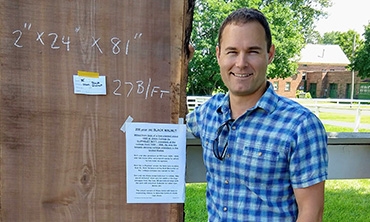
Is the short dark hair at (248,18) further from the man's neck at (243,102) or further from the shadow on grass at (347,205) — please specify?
the shadow on grass at (347,205)

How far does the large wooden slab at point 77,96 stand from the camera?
121cm

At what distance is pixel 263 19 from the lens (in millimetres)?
1279

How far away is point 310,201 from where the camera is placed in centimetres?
121

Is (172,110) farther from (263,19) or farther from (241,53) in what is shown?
(263,19)

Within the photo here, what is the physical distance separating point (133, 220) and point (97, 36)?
686mm

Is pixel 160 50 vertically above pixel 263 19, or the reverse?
pixel 263 19

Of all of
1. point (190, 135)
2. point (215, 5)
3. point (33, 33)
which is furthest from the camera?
point (215, 5)

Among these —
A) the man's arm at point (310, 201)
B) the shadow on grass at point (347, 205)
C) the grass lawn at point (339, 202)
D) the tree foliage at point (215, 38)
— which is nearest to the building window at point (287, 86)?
the tree foliage at point (215, 38)

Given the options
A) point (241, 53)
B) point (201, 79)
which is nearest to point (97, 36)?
point (241, 53)

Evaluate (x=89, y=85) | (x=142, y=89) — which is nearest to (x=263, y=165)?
(x=142, y=89)

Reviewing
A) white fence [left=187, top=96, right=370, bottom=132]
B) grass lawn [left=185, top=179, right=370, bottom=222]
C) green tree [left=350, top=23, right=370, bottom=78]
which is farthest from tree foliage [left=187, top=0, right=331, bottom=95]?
grass lawn [left=185, top=179, right=370, bottom=222]

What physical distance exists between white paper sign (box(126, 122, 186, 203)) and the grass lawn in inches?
71.1

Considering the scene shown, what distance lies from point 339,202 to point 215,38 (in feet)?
43.6

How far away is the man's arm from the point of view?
120 cm
